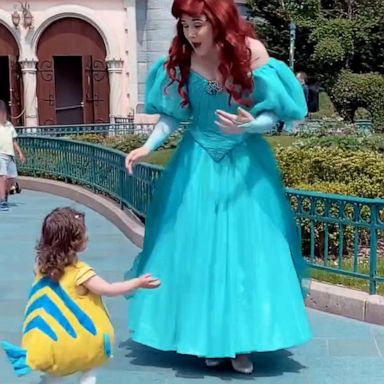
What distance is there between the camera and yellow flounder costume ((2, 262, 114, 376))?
10.8 ft

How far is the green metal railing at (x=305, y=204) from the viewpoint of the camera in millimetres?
5059

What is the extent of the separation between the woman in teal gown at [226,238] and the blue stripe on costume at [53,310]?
895mm

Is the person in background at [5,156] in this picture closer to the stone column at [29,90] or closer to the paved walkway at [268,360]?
the paved walkway at [268,360]

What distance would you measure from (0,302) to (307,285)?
2.26 meters

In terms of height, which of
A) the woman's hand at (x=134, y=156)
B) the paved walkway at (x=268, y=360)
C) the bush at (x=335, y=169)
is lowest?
the paved walkway at (x=268, y=360)

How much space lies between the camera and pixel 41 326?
10.9 ft

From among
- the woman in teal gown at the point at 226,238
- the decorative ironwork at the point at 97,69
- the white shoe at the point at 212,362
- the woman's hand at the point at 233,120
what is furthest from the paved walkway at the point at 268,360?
the decorative ironwork at the point at 97,69

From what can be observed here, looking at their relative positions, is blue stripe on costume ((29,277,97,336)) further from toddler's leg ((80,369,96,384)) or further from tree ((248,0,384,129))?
tree ((248,0,384,129))

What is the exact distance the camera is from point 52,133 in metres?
14.6

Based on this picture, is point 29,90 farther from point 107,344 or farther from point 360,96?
point 107,344

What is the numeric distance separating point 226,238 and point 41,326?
3.54ft

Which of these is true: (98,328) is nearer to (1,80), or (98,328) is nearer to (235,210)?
(235,210)

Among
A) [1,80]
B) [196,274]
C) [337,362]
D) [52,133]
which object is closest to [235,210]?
[196,274]

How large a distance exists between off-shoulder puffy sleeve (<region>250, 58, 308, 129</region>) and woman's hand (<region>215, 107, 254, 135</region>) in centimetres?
15
